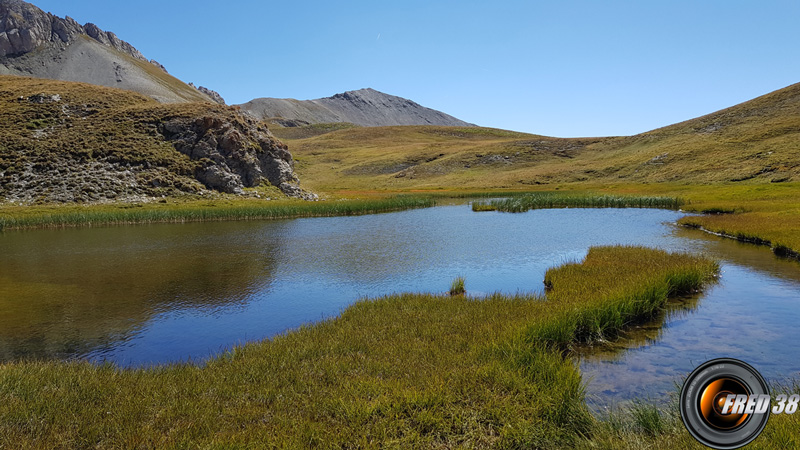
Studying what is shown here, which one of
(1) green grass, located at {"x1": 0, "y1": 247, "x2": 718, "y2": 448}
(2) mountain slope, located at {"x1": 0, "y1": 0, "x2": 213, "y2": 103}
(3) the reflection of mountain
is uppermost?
(2) mountain slope, located at {"x1": 0, "y1": 0, "x2": 213, "y2": 103}

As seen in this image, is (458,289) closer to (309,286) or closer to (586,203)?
(309,286)

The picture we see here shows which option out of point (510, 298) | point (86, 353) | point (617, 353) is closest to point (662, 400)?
point (617, 353)

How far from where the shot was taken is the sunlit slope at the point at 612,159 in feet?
254

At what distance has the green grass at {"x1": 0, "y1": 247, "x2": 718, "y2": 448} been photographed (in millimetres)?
6484

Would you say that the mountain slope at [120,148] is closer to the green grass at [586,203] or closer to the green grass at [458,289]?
the green grass at [586,203]

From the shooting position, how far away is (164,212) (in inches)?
1864

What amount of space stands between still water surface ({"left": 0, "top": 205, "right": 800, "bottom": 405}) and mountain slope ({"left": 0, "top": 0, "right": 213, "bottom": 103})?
490 ft

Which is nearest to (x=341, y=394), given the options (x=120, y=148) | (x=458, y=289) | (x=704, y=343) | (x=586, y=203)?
(x=704, y=343)

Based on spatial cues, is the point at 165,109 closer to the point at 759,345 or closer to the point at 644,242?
the point at 644,242

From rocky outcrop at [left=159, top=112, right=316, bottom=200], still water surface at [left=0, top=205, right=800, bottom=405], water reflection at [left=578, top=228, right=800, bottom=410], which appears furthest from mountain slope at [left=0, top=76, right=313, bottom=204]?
water reflection at [left=578, top=228, right=800, bottom=410]

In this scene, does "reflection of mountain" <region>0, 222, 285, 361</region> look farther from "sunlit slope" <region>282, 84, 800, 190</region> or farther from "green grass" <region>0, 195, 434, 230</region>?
"sunlit slope" <region>282, 84, 800, 190</region>

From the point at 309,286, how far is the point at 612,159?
109 meters

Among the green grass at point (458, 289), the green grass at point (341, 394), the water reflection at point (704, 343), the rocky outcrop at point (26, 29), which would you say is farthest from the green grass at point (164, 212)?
the rocky outcrop at point (26, 29)

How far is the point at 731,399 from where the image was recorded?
438 cm
